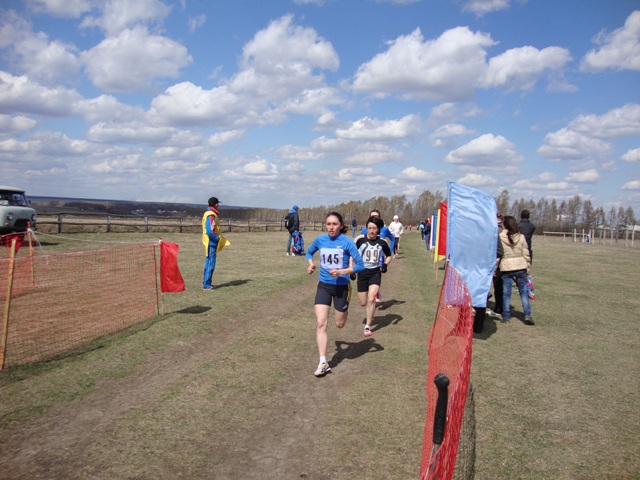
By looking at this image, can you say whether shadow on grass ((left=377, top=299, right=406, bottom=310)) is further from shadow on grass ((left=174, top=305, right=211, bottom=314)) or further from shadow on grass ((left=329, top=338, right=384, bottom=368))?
shadow on grass ((left=174, top=305, right=211, bottom=314))

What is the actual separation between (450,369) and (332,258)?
2.09 m

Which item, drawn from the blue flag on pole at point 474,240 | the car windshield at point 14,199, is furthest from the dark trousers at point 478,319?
the car windshield at point 14,199

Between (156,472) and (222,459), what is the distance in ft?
1.77

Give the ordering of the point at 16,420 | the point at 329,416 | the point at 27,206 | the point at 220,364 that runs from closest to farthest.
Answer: the point at 16,420 → the point at 329,416 → the point at 220,364 → the point at 27,206

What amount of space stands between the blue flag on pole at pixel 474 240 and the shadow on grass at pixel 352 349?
1.94 meters

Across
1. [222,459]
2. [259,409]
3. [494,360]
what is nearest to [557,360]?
[494,360]

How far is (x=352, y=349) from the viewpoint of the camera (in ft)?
23.4

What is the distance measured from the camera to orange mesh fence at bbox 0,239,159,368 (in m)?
6.47

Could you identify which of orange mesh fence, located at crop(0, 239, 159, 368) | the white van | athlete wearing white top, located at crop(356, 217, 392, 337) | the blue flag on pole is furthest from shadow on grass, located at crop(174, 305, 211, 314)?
the white van

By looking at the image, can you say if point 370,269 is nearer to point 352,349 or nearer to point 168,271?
point 352,349

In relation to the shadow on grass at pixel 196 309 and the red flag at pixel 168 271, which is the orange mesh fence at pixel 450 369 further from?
the red flag at pixel 168 271

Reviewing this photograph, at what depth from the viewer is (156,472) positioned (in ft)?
11.9

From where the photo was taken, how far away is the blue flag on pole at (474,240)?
7.73 meters

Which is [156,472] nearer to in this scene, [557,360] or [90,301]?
[557,360]
